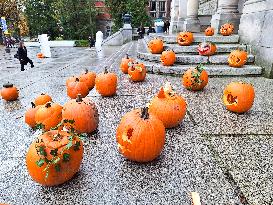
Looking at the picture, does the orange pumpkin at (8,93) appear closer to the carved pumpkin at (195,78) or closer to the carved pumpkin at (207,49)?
the carved pumpkin at (195,78)

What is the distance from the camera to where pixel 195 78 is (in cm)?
443

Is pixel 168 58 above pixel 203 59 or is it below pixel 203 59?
above

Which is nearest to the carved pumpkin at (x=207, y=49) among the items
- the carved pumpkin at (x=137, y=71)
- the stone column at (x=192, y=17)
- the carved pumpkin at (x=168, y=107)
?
the carved pumpkin at (x=137, y=71)

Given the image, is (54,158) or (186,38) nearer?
(54,158)

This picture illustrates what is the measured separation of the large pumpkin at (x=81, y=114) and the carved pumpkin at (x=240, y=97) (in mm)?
2005

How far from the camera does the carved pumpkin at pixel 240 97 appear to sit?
10.9ft

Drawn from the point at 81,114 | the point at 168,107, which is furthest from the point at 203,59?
the point at 81,114

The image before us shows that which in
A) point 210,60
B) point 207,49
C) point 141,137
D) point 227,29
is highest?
point 227,29

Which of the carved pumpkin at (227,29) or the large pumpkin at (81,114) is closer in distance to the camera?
the large pumpkin at (81,114)

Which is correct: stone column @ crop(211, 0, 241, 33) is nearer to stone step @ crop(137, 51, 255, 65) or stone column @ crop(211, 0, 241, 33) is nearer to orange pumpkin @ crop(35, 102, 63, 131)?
stone step @ crop(137, 51, 255, 65)

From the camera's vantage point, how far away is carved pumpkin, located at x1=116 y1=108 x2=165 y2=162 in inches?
86.5

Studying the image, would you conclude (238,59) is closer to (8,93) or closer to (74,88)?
(74,88)

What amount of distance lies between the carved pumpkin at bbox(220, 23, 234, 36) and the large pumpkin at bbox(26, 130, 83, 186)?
23.8ft

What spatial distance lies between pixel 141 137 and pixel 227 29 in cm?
687
